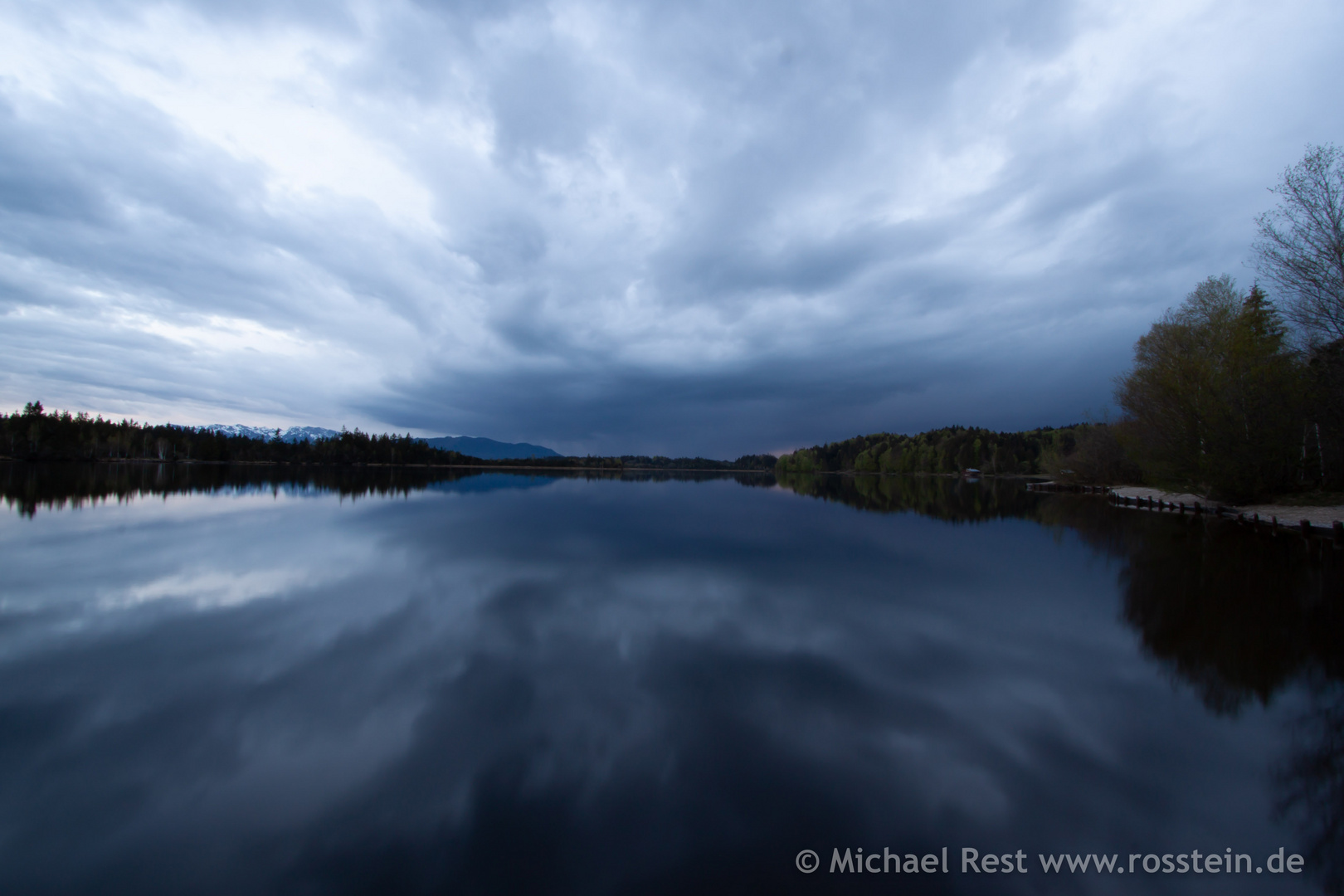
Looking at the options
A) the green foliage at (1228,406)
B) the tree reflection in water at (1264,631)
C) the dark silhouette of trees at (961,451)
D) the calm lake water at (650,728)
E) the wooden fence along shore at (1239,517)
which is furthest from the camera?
the dark silhouette of trees at (961,451)

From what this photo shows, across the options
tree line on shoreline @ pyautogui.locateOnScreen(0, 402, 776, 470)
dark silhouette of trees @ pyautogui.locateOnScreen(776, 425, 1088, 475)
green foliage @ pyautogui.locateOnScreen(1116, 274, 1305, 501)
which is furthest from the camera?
dark silhouette of trees @ pyautogui.locateOnScreen(776, 425, 1088, 475)

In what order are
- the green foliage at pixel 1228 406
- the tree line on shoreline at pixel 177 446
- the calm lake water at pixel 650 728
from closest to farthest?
the calm lake water at pixel 650 728 < the green foliage at pixel 1228 406 < the tree line on shoreline at pixel 177 446

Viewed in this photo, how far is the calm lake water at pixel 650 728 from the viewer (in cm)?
334

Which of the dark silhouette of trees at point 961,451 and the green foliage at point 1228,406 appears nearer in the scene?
the green foliage at point 1228,406

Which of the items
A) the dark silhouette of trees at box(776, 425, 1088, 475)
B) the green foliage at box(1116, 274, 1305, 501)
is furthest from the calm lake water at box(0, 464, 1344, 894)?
the dark silhouette of trees at box(776, 425, 1088, 475)

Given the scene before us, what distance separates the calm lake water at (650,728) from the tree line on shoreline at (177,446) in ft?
405

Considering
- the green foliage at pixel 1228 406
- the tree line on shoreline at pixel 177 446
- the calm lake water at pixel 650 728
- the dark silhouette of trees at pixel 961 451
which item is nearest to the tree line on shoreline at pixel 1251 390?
the green foliage at pixel 1228 406

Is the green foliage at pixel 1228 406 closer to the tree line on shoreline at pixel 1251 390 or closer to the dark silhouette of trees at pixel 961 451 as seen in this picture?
the tree line on shoreline at pixel 1251 390

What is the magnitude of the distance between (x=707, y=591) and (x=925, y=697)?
5.04 metres

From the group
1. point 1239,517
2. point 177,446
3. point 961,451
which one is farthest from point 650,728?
point 177,446

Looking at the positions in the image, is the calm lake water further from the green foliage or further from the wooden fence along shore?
the green foliage

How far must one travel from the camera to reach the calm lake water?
334cm

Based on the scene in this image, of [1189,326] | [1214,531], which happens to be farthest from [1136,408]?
[1214,531]

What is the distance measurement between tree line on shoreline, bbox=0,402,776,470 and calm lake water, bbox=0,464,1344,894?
123570 millimetres
